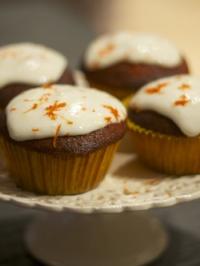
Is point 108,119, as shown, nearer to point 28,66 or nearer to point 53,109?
point 53,109

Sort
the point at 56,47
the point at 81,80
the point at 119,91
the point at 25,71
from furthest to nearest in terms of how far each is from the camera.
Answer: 1. the point at 56,47
2. the point at 81,80
3. the point at 119,91
4. the point at 25,71

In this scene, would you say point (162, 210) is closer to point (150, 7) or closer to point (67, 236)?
point (67, 236)

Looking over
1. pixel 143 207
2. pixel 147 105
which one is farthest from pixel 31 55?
pixel 143 207

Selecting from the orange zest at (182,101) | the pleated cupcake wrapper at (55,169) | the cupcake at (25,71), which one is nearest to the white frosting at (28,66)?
the cupcake at (25,71)

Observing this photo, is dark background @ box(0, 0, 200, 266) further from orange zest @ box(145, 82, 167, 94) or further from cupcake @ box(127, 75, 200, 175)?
orange zest @ box(145, 82, 167, 94)

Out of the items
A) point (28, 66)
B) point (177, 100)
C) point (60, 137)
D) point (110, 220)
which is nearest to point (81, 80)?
point (28, 66)

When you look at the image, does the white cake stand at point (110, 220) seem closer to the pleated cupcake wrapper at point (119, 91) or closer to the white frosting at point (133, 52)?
the pleated cupcake wrapper at point (119, 91)

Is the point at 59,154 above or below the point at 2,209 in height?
above
